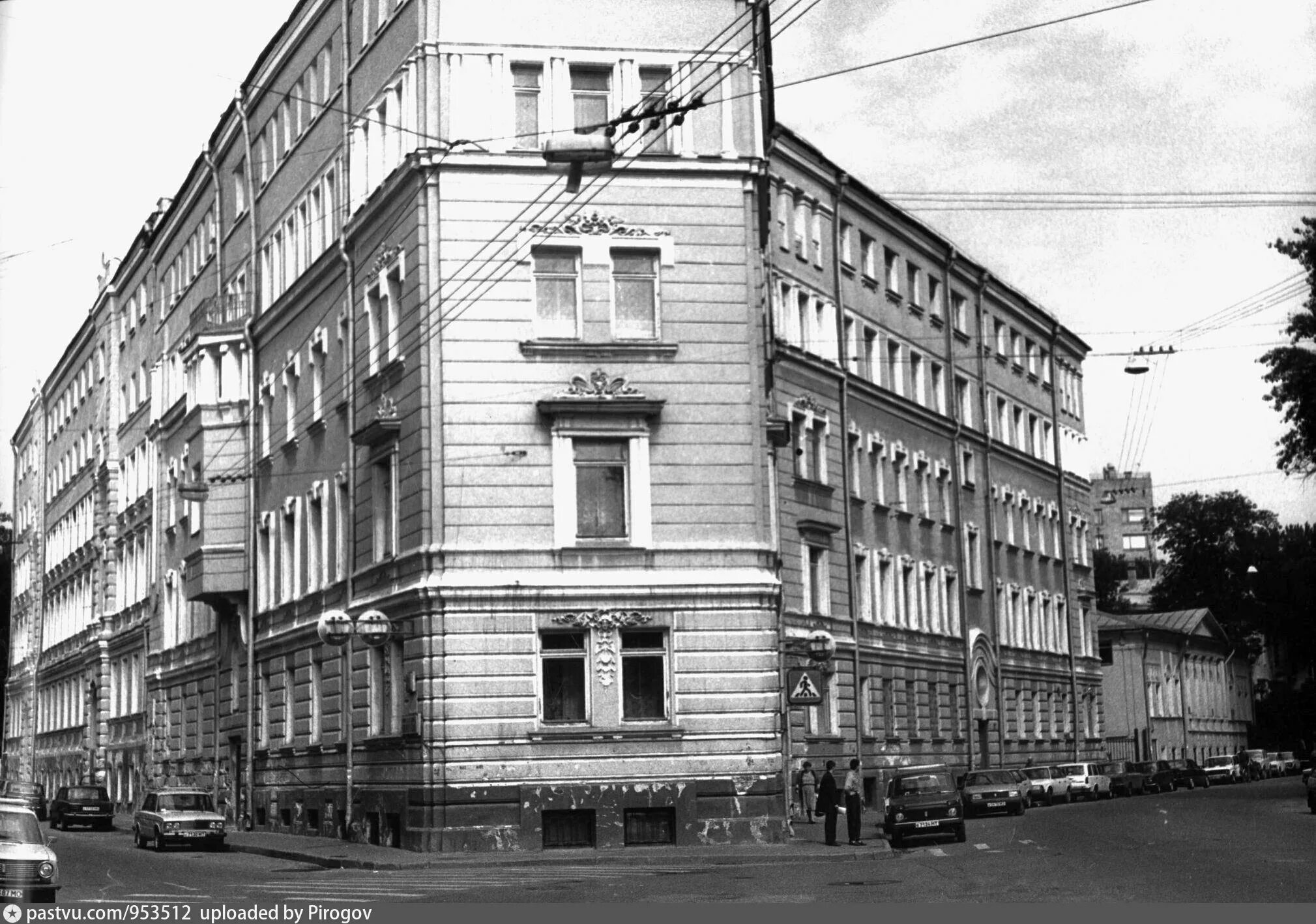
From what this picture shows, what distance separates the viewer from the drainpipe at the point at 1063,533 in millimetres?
85000

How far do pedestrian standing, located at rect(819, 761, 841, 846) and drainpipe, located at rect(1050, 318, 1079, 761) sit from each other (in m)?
46.6

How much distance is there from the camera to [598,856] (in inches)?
1414

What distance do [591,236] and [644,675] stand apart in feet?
30.5

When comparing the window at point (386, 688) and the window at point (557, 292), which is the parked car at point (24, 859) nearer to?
the window at point (386, 688)

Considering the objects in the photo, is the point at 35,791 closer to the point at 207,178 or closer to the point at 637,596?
the point at 207,178

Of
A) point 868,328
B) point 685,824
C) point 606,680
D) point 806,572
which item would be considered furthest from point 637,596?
point 868,328

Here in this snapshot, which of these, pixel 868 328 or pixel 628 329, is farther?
pixel 868 328

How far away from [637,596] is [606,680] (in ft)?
5.97

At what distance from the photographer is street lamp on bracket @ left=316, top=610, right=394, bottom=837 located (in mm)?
40875

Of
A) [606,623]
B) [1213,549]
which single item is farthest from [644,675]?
[1213,549]

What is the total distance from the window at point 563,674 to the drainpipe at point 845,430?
70.8 ft

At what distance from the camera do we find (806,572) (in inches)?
2258

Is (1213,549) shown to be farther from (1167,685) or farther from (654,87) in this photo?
(654,87)

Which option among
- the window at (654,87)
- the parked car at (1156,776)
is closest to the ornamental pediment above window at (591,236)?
the window at (654,87)
